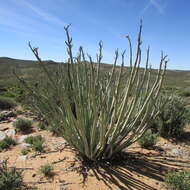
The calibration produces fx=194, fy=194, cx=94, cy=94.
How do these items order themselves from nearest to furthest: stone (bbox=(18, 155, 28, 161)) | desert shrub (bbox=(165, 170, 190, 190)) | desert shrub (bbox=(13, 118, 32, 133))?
desert shrub (bbox=(165, 170, 190, 190)) → stone (bbox=(18, 155, 28, 161)) → desert shrub (bbox=(13, 118, 32, 133))

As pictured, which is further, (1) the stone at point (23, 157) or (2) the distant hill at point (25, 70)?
(2) the distant hill at point (25, 70)

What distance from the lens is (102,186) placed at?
292cm

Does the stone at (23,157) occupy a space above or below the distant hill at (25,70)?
above

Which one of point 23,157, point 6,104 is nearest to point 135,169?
point 23,157

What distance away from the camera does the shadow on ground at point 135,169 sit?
3.00 m

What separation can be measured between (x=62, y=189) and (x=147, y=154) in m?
2.00

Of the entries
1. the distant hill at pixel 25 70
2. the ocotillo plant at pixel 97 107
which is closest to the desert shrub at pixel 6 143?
the ocotillo plant at pixel 97 107

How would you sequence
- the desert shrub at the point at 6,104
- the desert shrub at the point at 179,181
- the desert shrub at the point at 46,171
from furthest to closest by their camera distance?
the desert shrub at the point at 6,104
the desert shrub at the point at 46,171
the desert shrub at the point at 179,181

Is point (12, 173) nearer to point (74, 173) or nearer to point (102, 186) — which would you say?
point (74, 173)

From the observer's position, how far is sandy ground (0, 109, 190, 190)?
2963 millimetres

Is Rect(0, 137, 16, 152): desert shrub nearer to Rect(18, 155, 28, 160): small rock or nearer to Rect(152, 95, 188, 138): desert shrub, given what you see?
Rect(18, 155, 28, 160): small rock

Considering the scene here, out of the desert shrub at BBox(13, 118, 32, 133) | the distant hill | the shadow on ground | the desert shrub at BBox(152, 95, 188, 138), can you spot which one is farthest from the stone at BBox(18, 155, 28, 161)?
the distant hill

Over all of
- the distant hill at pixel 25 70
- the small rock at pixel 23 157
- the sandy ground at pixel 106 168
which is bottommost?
the distant hill at pixel 25 70

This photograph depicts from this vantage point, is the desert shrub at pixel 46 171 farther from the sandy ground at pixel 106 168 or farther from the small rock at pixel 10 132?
the small rock at pixel 10 132
